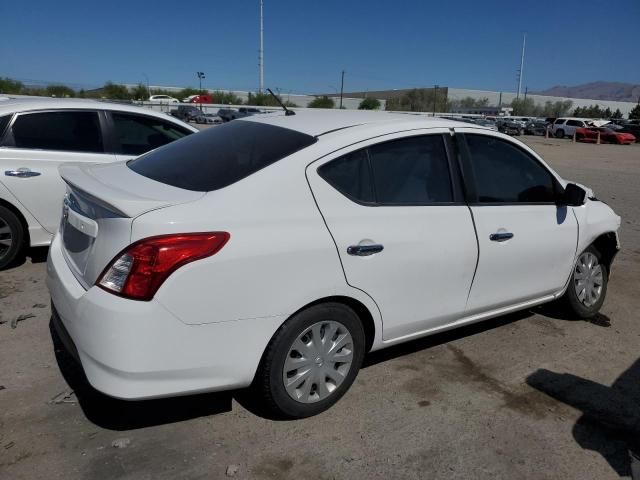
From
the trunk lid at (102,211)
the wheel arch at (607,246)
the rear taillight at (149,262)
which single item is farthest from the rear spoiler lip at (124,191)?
the wheel arch at (607,246)

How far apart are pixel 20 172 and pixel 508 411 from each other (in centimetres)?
460

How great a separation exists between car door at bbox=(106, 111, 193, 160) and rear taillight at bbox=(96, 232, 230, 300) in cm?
353

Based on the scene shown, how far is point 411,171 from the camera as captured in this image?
334cm

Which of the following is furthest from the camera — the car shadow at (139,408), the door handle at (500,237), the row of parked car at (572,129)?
the row of parked car at (572,129)

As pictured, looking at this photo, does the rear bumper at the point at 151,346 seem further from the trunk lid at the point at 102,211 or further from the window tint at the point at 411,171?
the window tint at the point at 411,171

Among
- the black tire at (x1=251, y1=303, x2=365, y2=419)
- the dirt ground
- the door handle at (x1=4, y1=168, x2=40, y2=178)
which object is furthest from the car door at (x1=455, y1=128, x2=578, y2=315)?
the door handle at (x1=4, y1=168, x2=40, y2=178)

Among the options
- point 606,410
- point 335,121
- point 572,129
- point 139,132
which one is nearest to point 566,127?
point 572,129

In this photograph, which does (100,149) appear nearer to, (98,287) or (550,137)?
(98,287)

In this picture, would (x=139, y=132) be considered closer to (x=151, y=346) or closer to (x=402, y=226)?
(x=402, y=226)

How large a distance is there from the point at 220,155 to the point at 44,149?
3.00 m

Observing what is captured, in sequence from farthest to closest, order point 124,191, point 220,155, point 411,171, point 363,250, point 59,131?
point 59,131, point 411,171, point 220,155, point 363,250, point 124,191

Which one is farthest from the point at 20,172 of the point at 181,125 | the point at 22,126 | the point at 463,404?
the point at 463,404

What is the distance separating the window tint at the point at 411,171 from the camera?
3.19 meters

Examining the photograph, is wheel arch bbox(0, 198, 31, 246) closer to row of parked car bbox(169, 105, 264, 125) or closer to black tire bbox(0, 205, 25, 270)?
black tire bbox(0, 205, 25, 270)
